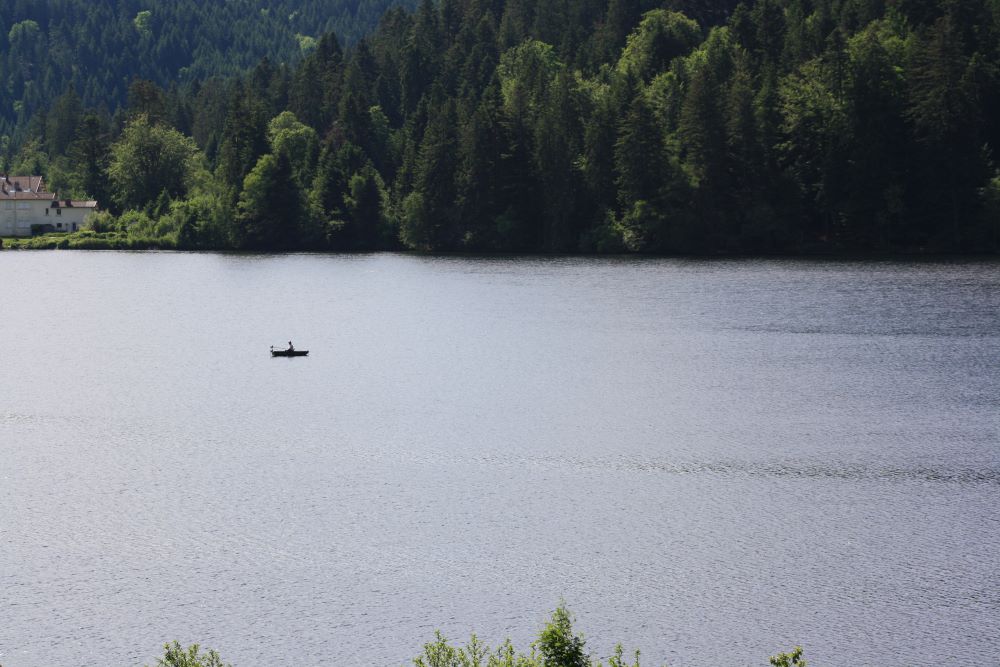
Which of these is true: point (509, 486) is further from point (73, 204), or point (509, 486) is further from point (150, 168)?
point (73, 204)

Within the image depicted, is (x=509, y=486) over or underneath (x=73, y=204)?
underneath

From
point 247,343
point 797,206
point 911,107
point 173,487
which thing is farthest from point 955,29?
point 173,487

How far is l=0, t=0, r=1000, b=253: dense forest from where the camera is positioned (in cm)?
12394

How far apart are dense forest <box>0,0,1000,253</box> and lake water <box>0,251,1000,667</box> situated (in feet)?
153

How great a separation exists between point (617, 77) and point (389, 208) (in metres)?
30.0

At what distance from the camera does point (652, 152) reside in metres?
130

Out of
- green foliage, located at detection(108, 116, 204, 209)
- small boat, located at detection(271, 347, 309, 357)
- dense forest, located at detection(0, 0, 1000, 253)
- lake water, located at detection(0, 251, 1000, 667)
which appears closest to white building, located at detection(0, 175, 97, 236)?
dense forest, located at detection(0, 0, 1000, 253)

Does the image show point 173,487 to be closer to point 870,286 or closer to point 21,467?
point 21,467

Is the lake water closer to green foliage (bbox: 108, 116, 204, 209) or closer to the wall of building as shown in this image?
green foliage (bbox: 108, 116, 204, 209)

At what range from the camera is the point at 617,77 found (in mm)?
152375

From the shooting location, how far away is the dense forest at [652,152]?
407 feet

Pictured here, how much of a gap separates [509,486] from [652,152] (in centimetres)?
9498

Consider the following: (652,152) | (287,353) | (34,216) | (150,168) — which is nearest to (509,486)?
(287,353)

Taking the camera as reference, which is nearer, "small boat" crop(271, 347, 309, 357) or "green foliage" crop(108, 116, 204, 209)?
"small boat" crop(271, 347, 309, 357)
